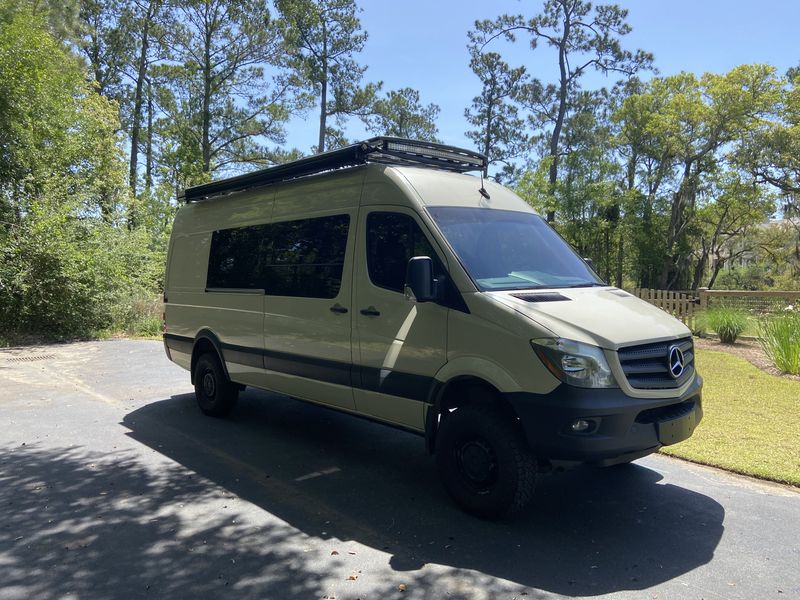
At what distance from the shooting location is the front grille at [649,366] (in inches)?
156

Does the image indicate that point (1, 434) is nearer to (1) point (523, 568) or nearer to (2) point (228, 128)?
(1) point (523, 568)

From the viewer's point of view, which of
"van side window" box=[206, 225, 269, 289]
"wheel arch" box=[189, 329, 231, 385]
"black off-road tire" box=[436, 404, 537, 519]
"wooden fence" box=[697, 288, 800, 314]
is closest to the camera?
"black off-road tire" box=[436, 404, 537, 519]

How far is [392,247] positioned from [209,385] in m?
3.69

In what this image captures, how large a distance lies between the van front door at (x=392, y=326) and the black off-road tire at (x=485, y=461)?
0.36 m

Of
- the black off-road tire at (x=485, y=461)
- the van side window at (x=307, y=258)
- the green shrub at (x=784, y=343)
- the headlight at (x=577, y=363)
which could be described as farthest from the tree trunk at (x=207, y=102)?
the headlight at (x=577, y=363)

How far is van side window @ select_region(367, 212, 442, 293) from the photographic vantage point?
189 inches

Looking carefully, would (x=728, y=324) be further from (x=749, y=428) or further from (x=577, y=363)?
(x=577, y=363)

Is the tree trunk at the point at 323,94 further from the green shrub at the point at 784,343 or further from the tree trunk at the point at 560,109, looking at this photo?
the green shrub at the point at 784,343

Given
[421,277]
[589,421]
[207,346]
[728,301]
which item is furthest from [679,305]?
[421,277]

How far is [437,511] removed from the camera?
447 cm

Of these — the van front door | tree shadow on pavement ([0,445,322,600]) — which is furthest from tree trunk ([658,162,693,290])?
tree shadow on pavement ([0,445,322,600])

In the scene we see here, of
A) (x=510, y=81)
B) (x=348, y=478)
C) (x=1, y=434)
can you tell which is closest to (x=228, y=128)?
(x=510, y=81)

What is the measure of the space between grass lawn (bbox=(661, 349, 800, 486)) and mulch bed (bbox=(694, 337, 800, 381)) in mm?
409

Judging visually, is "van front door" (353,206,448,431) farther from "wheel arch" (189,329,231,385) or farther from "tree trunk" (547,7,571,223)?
"tree trunk" (547,7,571,223)
